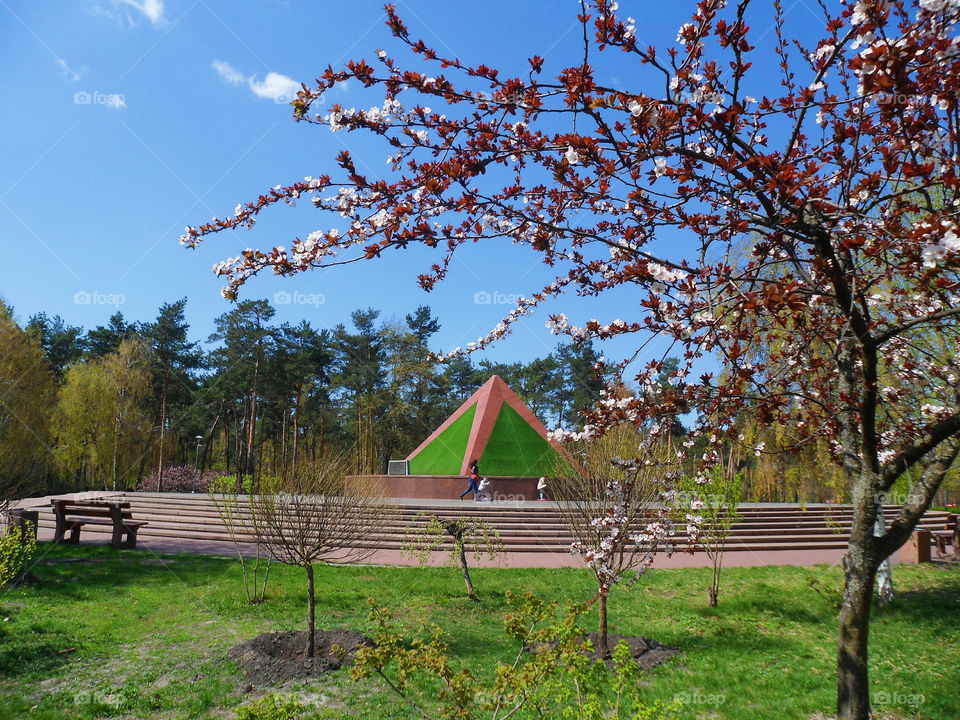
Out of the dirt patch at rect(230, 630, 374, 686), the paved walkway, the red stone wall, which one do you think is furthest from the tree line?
the dirt patch at rect(230, 630, 374, 686)

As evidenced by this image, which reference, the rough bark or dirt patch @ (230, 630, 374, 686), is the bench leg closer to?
dirt patch @ (230, 630, 374, 686)

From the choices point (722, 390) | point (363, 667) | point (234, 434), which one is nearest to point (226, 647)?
point (363, 667)

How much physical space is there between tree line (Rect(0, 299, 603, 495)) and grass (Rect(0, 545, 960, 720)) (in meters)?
19.0

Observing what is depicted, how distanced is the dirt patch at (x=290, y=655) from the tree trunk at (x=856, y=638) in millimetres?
4359

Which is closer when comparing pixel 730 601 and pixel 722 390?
pixel 722 390

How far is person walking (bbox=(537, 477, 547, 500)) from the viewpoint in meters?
22.0

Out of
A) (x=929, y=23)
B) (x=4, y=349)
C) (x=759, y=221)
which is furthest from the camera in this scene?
(x=4, y=349)

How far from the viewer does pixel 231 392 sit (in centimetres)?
3853

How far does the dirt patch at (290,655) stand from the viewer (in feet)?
20.3

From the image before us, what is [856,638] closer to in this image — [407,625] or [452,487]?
[407,625]

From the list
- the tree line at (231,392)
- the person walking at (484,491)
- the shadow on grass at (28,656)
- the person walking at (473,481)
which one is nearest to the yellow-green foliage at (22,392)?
the tree line at (231,392)

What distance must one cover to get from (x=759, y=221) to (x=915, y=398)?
13.4 ft

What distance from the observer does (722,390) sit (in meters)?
3.14

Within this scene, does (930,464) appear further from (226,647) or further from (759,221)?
(226,647)
